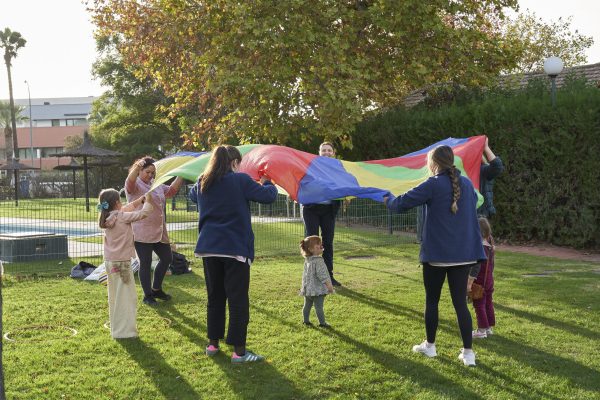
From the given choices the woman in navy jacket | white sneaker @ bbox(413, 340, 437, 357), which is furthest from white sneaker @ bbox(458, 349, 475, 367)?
the woman in navy jacket

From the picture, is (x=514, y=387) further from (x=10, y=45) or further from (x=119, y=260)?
(x=10, y=45)

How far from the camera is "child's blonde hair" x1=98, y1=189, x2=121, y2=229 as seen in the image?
674 cm

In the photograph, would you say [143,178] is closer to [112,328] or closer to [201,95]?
[112,328]

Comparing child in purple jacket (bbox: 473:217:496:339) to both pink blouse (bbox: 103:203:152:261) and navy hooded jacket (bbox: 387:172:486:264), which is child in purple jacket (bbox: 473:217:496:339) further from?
pink blouse (bbox: 103:203:152:261)

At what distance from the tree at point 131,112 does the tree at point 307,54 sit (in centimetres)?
2081

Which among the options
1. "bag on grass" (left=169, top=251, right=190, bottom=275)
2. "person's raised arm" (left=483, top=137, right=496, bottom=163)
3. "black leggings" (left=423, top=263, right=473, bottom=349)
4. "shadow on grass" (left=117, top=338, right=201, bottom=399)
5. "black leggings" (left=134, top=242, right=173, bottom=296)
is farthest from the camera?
"bag on grass" (left=169, top=251, right=190, bottom=275)

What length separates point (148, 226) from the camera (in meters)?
8.05

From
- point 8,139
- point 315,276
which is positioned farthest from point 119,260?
point 8,139

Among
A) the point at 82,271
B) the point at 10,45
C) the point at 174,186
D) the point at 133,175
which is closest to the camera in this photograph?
the point at 174,186

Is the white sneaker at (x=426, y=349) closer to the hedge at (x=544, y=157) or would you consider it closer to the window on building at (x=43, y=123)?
the hedge at (x=544, y=157)

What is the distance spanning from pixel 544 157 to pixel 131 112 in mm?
31894

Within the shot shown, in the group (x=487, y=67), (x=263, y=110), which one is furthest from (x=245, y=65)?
(x=487, y=67)

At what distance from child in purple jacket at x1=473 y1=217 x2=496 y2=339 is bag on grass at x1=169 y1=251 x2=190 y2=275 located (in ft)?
17.6

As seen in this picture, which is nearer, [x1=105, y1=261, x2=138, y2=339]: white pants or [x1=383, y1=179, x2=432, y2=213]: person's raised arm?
[x1=383, y1=179, x2=432, y2=213]: person's raised arm
